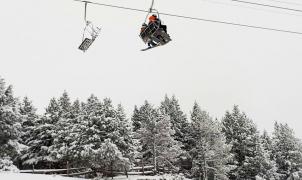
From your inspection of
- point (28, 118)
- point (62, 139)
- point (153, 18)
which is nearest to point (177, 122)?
point (62, 139)

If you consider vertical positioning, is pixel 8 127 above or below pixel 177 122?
below

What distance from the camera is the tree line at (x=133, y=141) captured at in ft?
120

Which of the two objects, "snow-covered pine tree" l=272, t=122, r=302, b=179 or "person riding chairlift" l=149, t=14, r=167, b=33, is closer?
"person riding chairlift" l=149, t=14, r=167, b=33

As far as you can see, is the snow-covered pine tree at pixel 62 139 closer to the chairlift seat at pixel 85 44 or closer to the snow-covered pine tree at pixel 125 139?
the snow-covered pine tree at pixel 125 139

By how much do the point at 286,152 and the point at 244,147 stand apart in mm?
7617

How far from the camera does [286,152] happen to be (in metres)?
51.7

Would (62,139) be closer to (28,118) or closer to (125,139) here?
(28,118)

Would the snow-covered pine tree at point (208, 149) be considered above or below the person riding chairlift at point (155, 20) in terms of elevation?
below

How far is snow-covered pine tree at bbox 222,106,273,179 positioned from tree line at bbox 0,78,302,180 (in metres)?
0.01

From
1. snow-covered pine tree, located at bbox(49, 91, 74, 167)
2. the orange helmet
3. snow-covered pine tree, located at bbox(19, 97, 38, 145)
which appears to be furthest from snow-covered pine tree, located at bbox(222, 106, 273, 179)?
the orange helmet

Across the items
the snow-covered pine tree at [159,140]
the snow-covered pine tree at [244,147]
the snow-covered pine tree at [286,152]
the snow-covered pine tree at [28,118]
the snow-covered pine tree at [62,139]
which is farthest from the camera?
the snow-covered pine tree at [286,152]

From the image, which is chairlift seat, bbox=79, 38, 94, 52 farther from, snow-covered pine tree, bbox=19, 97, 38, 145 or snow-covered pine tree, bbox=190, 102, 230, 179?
snow-covered pine tree, bbox=19, 97, 38, 145

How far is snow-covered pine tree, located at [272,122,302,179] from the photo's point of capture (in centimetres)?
5069

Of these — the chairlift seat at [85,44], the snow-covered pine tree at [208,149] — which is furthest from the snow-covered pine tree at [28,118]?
the chairlift seat at [85,44]
